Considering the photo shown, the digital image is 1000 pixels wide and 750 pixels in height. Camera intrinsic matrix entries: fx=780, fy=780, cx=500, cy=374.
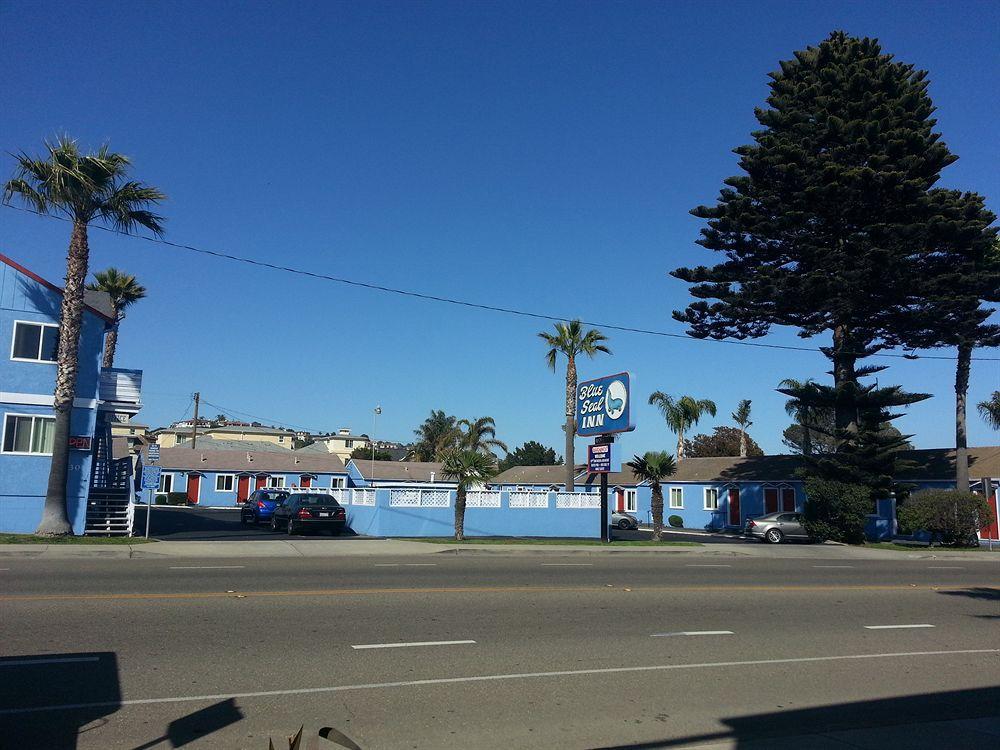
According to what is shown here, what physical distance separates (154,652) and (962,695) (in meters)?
8.45

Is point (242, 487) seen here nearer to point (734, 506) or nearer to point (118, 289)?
point (118, 289)

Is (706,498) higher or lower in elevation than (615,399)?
lower

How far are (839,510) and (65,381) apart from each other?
1195 inches

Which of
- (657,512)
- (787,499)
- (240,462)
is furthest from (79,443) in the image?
(787,499)

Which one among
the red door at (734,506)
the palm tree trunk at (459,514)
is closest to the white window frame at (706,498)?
the red door at (734,506)

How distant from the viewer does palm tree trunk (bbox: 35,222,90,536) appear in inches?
929

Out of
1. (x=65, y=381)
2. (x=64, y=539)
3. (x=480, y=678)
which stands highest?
(x=65, y=381)

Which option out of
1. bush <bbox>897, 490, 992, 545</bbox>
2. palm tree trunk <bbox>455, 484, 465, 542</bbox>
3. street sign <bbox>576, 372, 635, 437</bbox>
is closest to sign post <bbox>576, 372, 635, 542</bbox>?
street sign <bbox>576, 372, 635, 437</bbox>

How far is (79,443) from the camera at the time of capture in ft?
83.6

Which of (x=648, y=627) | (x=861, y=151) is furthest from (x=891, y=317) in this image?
(x=648, y=627)

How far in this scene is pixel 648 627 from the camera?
36.0ft

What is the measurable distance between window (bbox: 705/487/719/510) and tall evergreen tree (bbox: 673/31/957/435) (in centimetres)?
1215

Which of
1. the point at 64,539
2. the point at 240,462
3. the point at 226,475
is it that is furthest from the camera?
the point at 240,462

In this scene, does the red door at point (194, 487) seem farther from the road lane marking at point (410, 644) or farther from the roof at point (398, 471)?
the road lane marking at point (410, 644)
